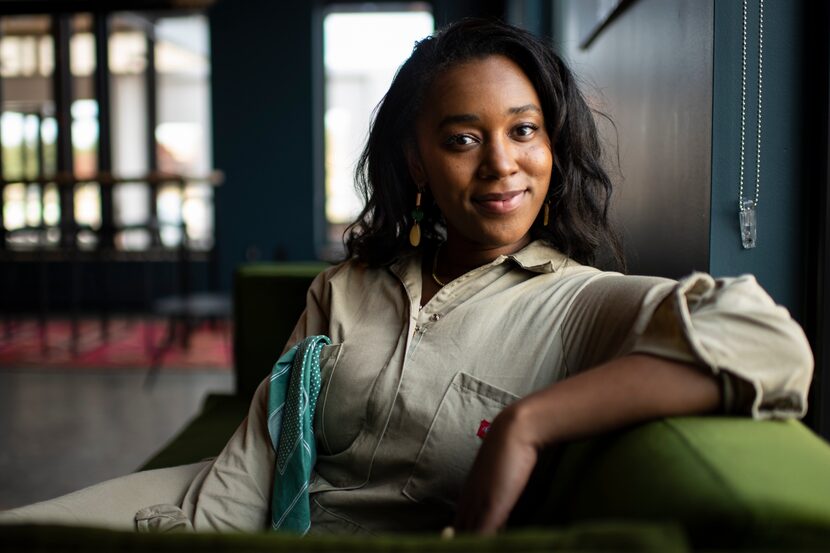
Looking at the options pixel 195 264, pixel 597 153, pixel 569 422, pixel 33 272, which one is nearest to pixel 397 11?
pixel 195 264

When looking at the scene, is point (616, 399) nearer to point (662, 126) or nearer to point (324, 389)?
point (324, 389)

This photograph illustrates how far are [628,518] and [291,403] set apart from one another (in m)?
0.62

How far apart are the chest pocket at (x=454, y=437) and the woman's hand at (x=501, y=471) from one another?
21 centimetres

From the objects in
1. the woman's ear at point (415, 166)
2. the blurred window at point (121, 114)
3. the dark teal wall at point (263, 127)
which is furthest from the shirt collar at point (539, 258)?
the blurred window at point (121, 114)

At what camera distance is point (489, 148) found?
4.03ft

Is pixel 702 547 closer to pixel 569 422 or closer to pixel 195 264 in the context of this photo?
pixel 569 422

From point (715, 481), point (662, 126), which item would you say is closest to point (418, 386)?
point (715, 481)

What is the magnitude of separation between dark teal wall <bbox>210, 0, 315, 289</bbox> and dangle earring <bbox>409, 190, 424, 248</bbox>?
5.75 meters

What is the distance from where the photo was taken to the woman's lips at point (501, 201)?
1.24 meters

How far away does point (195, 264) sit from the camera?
745cm

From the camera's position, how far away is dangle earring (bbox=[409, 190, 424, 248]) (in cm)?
141

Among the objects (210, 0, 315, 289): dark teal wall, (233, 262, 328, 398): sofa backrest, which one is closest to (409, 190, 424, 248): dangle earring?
(233, 262, 328, 398): sofa backrest

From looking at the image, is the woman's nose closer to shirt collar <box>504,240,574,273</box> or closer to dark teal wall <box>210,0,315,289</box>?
shirt collar <box>504,240,574,273</box>

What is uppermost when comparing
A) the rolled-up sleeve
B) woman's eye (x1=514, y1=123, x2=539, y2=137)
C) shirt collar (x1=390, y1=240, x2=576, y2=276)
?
woman's eye (x1=514, y1=123, x2=539, y2=137)
